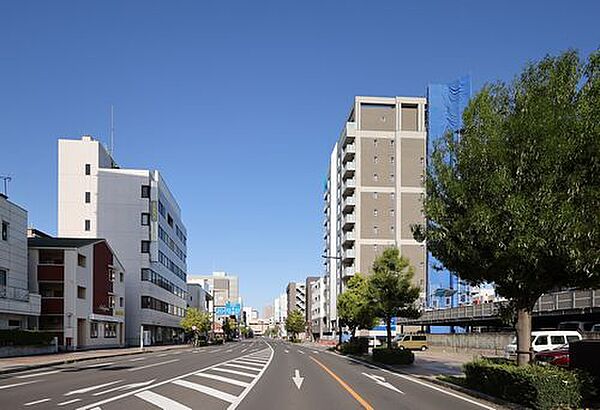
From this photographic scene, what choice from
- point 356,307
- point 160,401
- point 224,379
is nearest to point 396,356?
point 224,379

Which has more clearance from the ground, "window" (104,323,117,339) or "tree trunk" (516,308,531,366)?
"tree trunk" (516,308,531,366)

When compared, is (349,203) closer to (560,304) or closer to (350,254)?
(350,254)

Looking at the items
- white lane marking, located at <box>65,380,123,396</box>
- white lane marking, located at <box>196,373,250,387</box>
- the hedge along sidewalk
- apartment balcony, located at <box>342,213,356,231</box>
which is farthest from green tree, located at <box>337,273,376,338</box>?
apartment balcony, located at <box>342,213,356,231</box>

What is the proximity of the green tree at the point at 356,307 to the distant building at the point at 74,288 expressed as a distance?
23.3 m

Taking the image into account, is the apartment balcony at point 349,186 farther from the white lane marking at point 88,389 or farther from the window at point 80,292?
the white lane marking at point 88,389

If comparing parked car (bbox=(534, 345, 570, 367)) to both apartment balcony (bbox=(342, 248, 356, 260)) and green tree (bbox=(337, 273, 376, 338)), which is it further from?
apartment balcony (bbox=(342, 248, 356, 260))

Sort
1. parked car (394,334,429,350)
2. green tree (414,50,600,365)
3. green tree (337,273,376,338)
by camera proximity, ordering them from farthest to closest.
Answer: parked car (394,334,429,350) < green tree (337,273,376,338) < green tree (414,50,600,365)

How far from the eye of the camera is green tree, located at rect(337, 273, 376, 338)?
48.3 m

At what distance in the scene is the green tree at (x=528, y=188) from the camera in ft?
50.2

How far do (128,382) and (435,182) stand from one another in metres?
12.8

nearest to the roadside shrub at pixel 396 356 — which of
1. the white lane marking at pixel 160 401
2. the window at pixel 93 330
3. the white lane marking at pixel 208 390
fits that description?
the white lane marking at pixel 208 390

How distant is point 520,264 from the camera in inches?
663

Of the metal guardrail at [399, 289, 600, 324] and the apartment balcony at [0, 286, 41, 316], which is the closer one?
the metal guardrail at [399, 289, 600, 324]

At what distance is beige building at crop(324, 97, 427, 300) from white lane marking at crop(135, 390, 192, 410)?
248 ft
